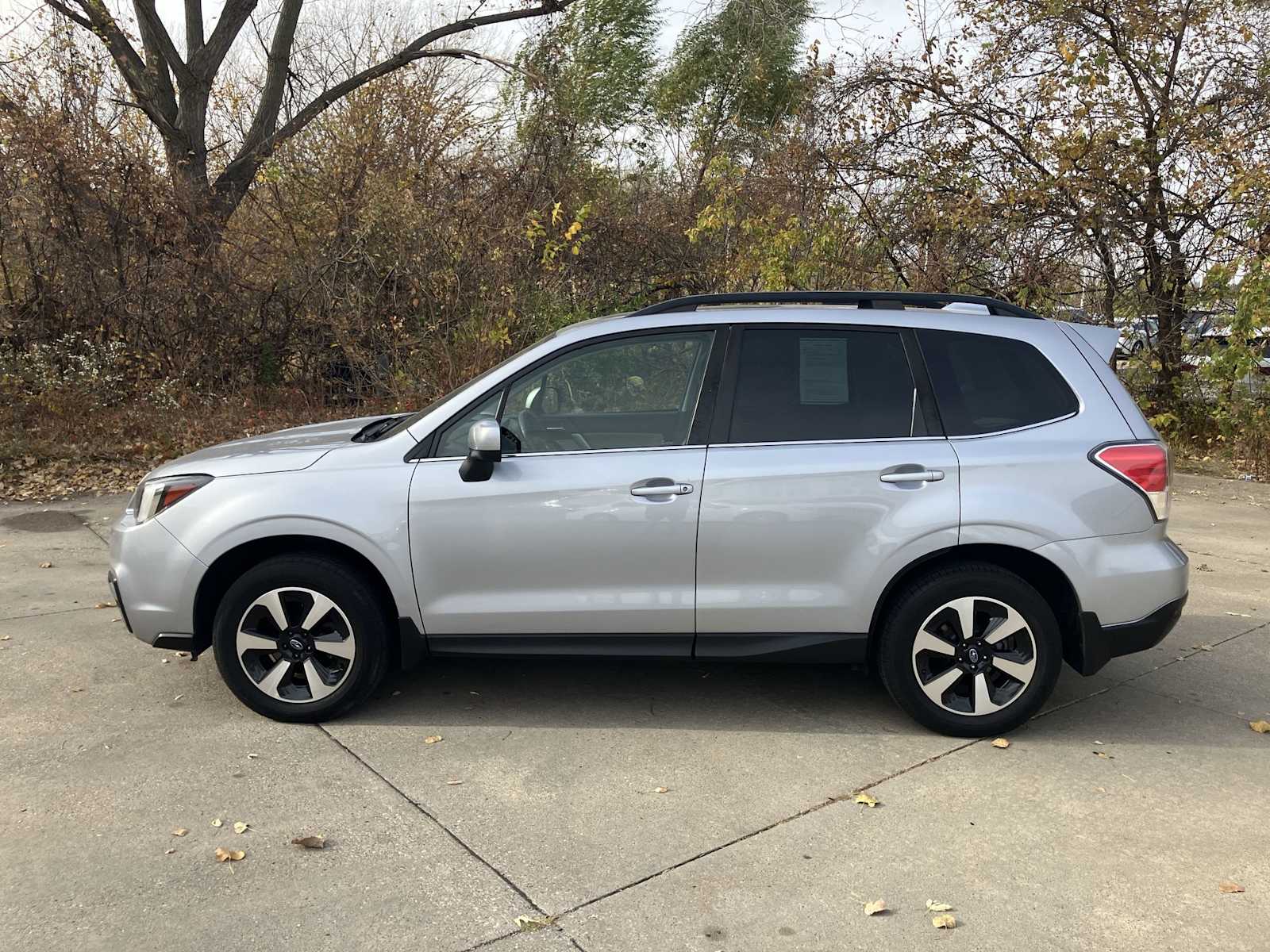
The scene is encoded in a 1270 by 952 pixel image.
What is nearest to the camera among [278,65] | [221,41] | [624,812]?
[624,812]

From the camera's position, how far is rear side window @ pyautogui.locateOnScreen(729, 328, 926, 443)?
4262 millimetres

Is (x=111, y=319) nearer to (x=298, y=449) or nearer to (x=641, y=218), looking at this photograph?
(x=641, y=218)

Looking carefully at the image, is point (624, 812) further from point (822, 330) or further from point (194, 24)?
point (194, 24)

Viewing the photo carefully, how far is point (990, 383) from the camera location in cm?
430

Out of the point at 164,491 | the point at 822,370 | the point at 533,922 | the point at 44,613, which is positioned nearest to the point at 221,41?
the point at 44,613

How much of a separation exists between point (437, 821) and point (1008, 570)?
239 centimetres

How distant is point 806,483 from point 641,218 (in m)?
9.84

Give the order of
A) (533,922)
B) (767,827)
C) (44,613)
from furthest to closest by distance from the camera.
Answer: (44,613), (767,827), (533,922)

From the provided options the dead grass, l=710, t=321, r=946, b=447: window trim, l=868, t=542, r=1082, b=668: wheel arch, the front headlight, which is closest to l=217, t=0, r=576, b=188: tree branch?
the dead grass

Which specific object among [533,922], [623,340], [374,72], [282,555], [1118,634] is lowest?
[533,922]

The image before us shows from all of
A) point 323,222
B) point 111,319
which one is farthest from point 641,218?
point 111,319

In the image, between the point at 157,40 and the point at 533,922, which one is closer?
the point at 533,922

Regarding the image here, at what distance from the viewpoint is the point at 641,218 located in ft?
44.0

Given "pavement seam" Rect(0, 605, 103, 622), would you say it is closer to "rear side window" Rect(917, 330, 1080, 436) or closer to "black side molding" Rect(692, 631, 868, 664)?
"black side molding" Rect(692, 631, 868, 664)
